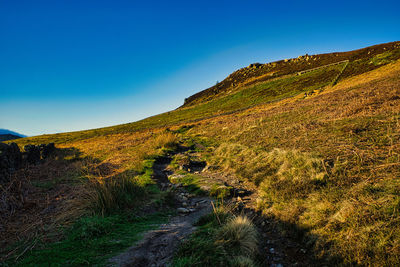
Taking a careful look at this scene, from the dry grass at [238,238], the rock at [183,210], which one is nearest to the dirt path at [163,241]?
the rock at [183,210]

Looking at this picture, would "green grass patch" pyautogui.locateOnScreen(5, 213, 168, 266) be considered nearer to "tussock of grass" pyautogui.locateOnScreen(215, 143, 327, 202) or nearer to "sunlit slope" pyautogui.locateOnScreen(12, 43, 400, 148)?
"tussock of grass" pyautogui.locateOnScreen(215, 143, 327, 202)

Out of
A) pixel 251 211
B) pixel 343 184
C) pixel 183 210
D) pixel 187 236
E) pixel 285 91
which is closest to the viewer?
pixel 187 236

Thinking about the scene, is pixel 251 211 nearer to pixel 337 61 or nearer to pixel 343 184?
pixel 343 184

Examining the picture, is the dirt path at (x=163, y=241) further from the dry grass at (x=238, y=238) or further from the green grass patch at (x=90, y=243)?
the dry grass at (x=238, y=238)

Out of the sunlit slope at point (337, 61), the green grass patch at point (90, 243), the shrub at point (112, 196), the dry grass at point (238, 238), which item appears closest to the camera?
the green grass patch at point (90, 243)

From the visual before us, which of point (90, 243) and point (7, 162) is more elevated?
point (7, 162)

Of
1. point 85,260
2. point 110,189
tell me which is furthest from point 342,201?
point 110,189

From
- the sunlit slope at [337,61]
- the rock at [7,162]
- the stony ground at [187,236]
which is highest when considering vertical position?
the sunlit slope at [337,61]

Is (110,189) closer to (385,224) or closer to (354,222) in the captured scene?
(354,222)

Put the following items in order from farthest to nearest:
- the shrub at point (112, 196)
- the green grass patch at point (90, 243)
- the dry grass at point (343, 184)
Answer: the shrub at point (112, 196)
the dry grass at point (343, 184)
the green grass patch at point (90, 243)

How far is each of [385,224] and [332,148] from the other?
13.8 ft

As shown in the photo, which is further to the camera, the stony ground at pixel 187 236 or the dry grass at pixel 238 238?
the dry grass at pixel 238 238

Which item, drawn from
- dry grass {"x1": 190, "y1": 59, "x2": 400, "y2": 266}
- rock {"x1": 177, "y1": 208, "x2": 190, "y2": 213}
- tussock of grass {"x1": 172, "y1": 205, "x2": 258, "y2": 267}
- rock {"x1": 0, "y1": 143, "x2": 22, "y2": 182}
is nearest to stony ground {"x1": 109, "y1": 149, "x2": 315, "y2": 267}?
rock {"x1": 177, "y1": 208, "x2": 190, "y2": 213}

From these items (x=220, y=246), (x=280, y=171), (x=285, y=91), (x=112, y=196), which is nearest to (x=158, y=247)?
(x=220, y=246)
